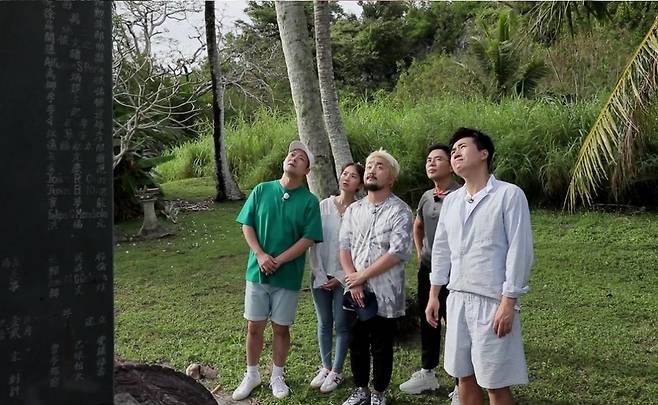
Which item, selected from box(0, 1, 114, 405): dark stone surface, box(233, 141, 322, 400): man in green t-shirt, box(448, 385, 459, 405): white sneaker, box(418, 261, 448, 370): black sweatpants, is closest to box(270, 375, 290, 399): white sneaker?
box(233, 141, 322, 400): man in green t-shirt

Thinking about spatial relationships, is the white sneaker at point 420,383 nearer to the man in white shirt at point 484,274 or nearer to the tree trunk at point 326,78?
the man in white shirt at point 484,274

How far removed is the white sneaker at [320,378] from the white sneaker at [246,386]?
362 mm

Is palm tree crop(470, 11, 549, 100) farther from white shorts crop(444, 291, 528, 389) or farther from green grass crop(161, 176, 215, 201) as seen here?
white shorts crop(444, 291, 528, 389)

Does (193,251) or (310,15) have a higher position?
(310,15)

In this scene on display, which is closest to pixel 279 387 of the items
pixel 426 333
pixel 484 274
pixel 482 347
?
pixel 426 333

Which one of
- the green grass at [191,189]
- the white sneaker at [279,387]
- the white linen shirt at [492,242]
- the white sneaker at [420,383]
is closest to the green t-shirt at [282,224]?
the white sneaker at [279,387]

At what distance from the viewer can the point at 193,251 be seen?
29.6 ft

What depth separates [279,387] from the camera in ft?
13.5

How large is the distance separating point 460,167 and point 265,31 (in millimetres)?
18866

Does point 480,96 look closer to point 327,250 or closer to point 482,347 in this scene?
point 327,250

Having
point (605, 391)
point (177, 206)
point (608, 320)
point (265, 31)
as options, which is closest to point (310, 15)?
point (265, 31)

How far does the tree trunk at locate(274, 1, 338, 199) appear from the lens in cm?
507

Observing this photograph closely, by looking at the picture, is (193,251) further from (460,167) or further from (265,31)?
(265,31)

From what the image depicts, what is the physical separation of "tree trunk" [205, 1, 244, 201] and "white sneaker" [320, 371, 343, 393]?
8545 mm
